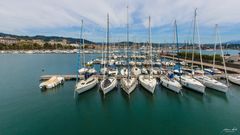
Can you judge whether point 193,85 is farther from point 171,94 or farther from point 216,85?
point 171,94

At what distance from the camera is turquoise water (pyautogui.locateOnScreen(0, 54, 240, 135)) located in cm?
1748

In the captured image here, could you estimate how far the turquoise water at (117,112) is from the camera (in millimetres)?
17484

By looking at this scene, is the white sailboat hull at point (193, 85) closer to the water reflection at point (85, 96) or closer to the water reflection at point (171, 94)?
the water reflection at point (171, 94)

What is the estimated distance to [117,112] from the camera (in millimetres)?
21625

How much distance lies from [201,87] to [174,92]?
13.2 ft

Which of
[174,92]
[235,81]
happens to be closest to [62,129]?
[174,92]

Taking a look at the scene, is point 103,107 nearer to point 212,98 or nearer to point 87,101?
point 87,101

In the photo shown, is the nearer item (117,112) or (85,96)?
(117,112)

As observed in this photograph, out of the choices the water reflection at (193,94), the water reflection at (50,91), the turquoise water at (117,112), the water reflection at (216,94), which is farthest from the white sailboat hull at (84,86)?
the water reflection at (216,94)

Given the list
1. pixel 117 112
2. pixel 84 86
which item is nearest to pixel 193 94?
pixel 117 112

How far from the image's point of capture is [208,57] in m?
60.7

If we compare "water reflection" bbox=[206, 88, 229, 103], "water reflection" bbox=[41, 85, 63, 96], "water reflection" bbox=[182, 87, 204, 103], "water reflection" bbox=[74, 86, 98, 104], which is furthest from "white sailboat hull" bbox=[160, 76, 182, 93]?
"water reflection" bbox=[41, 85, 63, 96]

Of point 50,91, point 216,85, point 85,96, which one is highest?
point 216,85

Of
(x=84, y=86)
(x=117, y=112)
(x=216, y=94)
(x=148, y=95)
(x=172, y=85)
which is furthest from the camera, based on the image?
(x=172, y=85)
